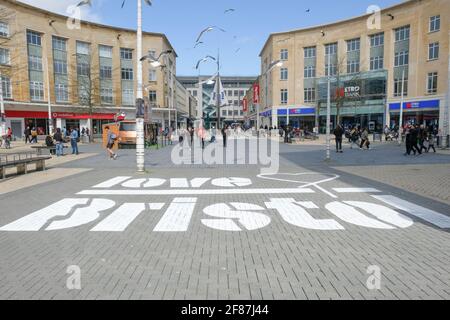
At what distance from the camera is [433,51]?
43062mm

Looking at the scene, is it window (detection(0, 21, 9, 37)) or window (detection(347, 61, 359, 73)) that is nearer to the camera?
window (detection(0, 21, 9, 37))

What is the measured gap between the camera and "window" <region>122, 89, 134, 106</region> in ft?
189

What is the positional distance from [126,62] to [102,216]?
2214 inches

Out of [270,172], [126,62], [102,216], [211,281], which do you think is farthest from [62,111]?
[211,281]

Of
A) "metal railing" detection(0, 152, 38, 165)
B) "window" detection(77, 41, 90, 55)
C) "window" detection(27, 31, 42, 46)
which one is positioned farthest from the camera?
"window" detection(77, 41, 90, 55)

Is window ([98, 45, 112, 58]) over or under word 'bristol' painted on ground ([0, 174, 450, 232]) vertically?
over

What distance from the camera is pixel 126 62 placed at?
58438mm

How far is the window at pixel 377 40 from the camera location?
51.0 meters

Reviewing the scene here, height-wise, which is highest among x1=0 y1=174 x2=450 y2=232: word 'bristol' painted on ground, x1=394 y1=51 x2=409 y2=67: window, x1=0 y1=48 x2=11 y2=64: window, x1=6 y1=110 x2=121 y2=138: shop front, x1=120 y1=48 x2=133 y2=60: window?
x1=120 y1=48 x2=133 y2=60: window

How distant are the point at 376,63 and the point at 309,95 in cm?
1185

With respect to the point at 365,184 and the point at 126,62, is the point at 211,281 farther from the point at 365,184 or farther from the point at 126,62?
the point at 126,62

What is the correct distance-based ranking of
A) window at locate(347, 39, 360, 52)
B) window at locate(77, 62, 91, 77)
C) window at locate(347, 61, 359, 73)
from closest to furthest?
1. window at locate(77, 62, 91, 77)
2. window at locate(347, 39, 360, 52)
3. window at locate(347, 61, 359, 73)

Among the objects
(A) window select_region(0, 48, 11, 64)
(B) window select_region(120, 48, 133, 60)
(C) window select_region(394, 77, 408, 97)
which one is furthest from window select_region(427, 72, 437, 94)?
(A) window select_region(0, 48, 11, 64)

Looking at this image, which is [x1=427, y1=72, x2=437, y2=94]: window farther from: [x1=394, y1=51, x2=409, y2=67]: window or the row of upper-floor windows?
the row of upper-floor windows
